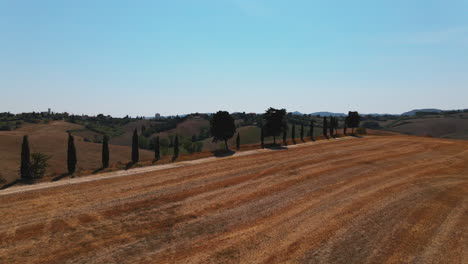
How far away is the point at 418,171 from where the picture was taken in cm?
3127

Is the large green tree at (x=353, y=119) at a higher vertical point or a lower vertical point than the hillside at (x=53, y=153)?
higher

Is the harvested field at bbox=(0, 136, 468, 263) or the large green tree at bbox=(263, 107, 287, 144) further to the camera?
the large green tree at bbox=(263, 107, 287, 144)

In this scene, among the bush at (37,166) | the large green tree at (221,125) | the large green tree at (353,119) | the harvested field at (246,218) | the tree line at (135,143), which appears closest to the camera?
the harvested field at (246,218)

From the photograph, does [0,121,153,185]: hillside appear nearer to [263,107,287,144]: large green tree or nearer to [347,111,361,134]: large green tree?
[263,107,287,144]: large green tree

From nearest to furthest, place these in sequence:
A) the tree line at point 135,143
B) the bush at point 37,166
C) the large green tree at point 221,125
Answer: the bush at point 37,166 → the tree line at point 135,143 → the large green tree at point 221,125

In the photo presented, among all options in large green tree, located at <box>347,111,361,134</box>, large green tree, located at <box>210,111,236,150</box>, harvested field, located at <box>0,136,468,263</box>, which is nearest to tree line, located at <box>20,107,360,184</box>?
large green tree, located at <box>210,111,236,150</box>

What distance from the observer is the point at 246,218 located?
1808cm

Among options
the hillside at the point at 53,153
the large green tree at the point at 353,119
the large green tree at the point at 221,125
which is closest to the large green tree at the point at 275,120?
the large green tree at the point at 221,125

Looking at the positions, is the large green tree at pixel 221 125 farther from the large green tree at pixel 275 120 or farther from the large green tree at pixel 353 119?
the large green tree at pixel 353 119

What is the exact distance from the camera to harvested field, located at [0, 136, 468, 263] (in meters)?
13.6

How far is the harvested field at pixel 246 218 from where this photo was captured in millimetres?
13609

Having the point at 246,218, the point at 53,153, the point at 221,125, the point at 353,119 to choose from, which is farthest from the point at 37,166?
the point at 353,119

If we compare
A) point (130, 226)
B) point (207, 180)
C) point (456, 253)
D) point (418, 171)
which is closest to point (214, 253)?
point (130, 226)

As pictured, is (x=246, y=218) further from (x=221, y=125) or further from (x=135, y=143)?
(x=135, y=143)
